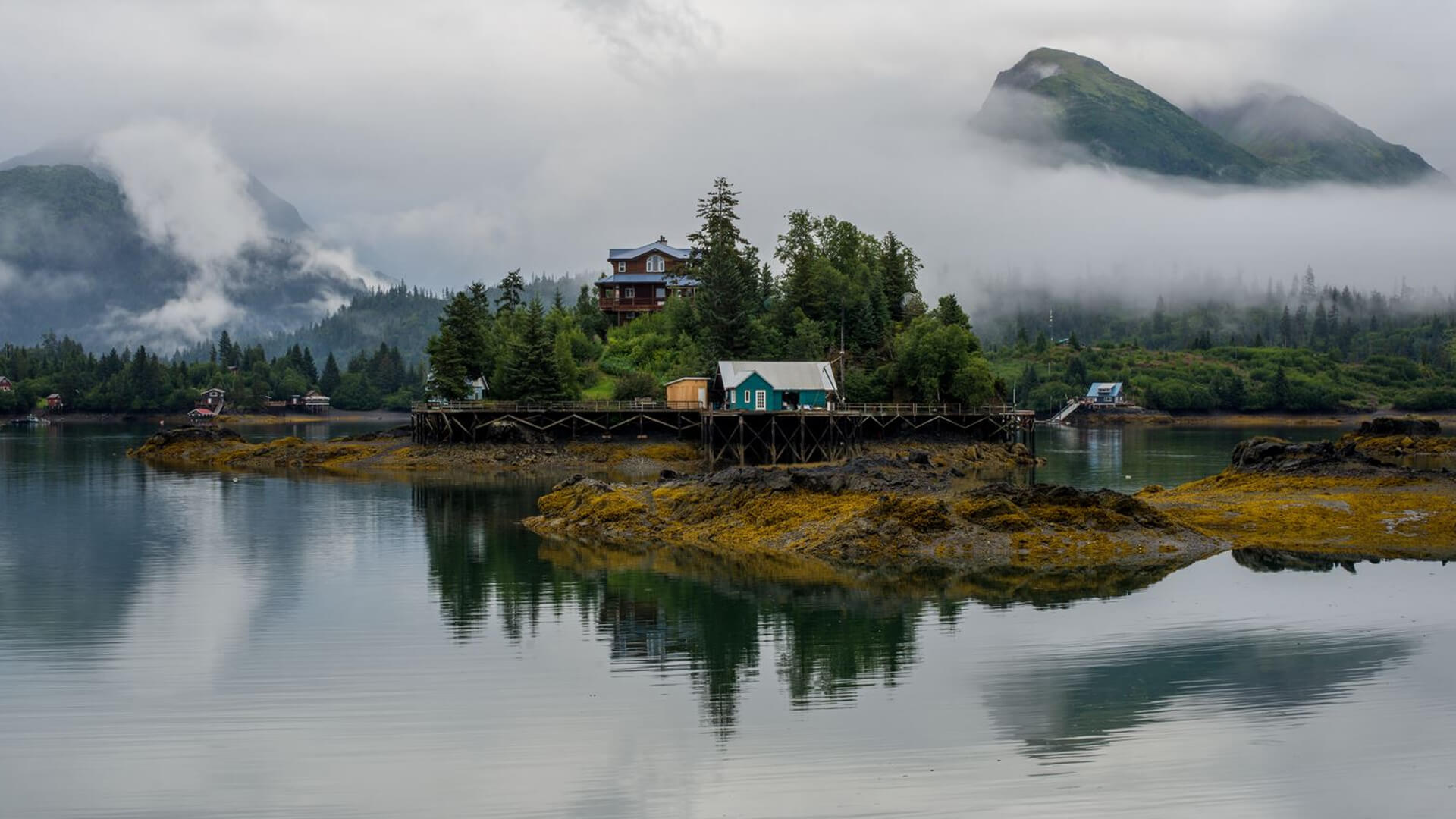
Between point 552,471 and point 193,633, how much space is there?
165 ft

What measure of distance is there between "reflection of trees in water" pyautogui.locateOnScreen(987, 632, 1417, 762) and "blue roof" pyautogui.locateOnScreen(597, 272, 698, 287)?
9376 centimetres

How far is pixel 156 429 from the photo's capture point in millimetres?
162375

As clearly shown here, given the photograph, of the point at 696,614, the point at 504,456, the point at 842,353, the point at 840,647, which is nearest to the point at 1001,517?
the point at 696,614

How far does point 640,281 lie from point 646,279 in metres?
0.64

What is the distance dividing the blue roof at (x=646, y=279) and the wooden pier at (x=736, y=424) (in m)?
26.9

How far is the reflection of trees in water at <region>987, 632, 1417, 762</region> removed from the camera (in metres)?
22.5

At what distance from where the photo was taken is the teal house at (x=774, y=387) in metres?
86.2

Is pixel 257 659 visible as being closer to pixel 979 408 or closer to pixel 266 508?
pixel 266 508

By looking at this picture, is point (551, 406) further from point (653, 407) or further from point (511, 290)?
point (511, 290)

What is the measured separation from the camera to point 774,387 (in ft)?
285

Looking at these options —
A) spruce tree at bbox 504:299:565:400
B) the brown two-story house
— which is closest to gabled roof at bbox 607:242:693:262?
the brown two-story house

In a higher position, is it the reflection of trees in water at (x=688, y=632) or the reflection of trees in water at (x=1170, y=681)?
the reflection of trees in water at (x=688, y=632)

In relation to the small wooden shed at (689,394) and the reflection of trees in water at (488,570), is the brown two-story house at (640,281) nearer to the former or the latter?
the small wooden shed at (689,394)

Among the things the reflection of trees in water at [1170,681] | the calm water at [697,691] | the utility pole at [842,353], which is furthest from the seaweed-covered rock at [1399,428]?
the reflection of trees in water at [1170,681]
